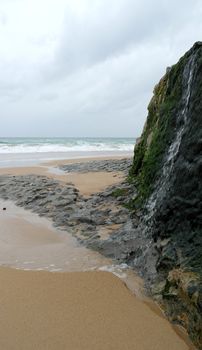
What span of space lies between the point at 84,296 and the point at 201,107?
233cm

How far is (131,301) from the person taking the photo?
136 inches

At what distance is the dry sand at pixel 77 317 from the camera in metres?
2.78

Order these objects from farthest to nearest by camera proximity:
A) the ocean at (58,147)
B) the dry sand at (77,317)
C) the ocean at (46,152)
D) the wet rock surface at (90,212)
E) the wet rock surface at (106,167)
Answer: the ocean at (58,147) < the ocean at (46,152) < the wet rock surface at (106,167) < the wet rock surface at (90,212) < the dry sand at (77,317)

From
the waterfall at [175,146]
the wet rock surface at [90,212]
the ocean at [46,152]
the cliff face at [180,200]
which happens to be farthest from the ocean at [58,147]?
the waterfall at [175,146]

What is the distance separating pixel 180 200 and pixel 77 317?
5.20ft

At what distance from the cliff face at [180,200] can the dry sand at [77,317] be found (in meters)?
0.30

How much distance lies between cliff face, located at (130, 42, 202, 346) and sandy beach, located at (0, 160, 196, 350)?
291 millimetres

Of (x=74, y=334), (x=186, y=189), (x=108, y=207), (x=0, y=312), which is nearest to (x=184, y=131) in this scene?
(x=186, y=189)

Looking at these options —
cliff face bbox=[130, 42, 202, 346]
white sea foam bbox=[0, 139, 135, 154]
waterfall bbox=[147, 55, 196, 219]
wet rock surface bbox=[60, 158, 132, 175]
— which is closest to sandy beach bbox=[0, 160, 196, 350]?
cliff face bbox=[130, 42, 202, 346]

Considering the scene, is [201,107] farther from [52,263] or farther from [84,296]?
[52,263]

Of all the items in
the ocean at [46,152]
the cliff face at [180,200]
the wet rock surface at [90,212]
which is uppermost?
the cliff face at [180,200]

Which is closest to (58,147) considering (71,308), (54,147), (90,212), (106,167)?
(54,147)

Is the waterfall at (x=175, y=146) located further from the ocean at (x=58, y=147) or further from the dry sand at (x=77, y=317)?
the ocean at (x=58, y=147)

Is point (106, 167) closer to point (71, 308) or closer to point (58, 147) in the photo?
point (71, 308)
